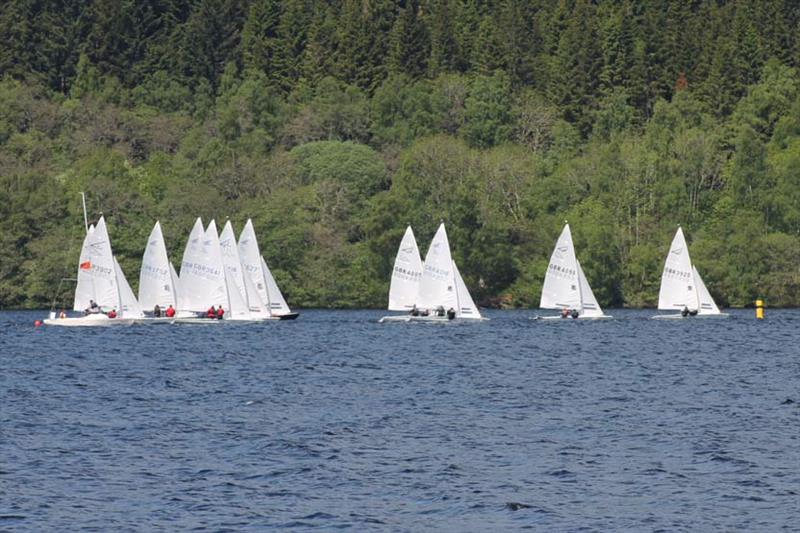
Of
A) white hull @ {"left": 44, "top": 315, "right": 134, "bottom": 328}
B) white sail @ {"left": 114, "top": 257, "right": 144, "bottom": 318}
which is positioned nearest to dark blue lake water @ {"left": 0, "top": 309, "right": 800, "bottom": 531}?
white hull @ {"left": 44, "top": 315, "right": 134, "bottom": 328}

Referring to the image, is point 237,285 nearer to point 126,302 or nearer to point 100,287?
point 126,302

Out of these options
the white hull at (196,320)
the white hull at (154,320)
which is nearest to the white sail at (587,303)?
the white hull at (196,320)

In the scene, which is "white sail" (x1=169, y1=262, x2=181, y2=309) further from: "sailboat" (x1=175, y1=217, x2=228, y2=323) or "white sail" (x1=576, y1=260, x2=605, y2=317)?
Result: "white sail" (x1=576, y1=260, x2=605, y2=317)

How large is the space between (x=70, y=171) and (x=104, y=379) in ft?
339

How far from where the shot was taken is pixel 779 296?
151500 mm

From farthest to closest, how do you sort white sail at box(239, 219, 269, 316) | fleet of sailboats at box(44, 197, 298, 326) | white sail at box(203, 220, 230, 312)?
white sail at box(239, 219, 269, 316) < white sail at box(203, 220, 230, 312) < fleet of sailboats at box(44, 197, 298, 326)

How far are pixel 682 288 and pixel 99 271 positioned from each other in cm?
4046

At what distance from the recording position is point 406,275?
11769 cm

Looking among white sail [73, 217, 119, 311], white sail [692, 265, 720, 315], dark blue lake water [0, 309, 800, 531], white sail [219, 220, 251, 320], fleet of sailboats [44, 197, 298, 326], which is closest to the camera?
dark blue lake water [0, 309, 800, 531]

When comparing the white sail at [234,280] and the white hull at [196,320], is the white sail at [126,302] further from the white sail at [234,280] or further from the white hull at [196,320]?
the white sail at [234,280]

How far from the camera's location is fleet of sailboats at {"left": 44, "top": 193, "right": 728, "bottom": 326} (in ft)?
371

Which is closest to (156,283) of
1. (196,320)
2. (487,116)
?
(196,320)

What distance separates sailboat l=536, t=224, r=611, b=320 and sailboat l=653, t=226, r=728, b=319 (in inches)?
209

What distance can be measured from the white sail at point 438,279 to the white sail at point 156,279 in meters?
16.5
